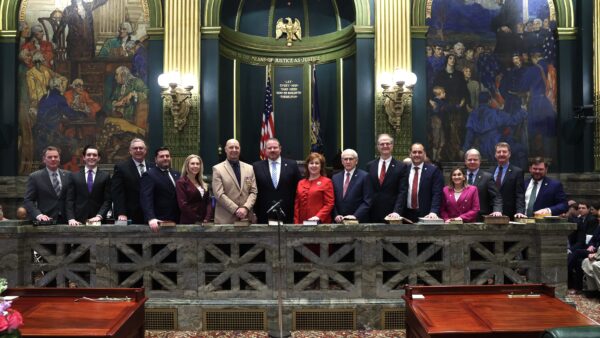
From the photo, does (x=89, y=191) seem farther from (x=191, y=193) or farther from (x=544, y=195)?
(x=544, y=195)

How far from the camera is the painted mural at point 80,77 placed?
33.5ft

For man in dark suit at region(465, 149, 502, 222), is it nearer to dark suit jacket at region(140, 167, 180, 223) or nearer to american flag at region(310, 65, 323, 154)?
dark suit jacket at region(140, 167, 180, 223)

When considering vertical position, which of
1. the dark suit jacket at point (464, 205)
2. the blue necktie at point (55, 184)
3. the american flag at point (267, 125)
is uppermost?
the american flag at point (267, 125)

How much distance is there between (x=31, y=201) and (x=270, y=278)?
2.75 m

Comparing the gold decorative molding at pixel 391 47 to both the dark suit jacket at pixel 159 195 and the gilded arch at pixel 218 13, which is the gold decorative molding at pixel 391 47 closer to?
the gilded arch at pixel 218 13

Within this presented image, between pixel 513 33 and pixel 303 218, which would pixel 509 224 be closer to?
pixel 303 218

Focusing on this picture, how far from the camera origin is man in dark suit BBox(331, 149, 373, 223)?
Result: 564 centimetres

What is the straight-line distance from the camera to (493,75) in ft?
34.1

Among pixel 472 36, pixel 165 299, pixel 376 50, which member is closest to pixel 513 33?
pixel 472 36

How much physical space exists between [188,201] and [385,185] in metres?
2.08

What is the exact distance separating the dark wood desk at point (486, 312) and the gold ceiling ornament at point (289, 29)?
27.5 ft

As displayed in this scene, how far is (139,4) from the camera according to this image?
33.4ft

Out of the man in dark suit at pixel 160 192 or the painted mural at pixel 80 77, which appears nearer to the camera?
the man in dark suit at pixel 160 192

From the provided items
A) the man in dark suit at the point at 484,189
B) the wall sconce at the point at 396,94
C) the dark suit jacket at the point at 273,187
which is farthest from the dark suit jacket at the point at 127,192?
the wall sconce at the point at 396,94
